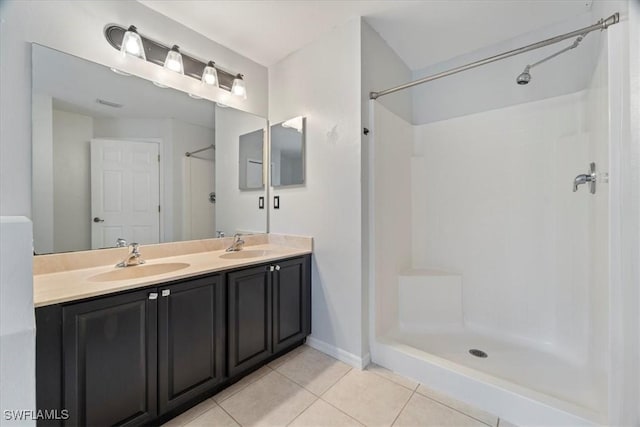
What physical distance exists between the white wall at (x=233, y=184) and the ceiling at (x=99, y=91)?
0.74 feet

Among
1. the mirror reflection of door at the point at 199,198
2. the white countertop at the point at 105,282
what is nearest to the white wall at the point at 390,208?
the white countertop at the point at 105,282

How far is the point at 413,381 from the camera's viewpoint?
1684mm

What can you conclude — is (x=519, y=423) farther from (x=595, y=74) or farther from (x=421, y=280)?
(x=595, y=74)

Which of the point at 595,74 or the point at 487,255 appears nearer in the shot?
the point at 595,74

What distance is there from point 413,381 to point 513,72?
Result: 2490mm

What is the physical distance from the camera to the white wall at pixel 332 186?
184 cm

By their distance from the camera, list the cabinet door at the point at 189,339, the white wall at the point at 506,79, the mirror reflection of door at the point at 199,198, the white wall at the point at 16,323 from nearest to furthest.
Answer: the white wall at the point at 16,323 < the cabinet door at the point at 189,339 < the white wall at the point at 506,79 < the mirror reflection of door at the point at 199,198

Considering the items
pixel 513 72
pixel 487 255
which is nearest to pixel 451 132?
pixel 513 72

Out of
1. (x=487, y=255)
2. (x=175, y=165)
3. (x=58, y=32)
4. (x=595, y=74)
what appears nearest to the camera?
(x=58, y=32)

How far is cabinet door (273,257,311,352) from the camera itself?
6.09ft

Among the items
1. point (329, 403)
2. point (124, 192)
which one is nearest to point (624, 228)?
point (329, 403)

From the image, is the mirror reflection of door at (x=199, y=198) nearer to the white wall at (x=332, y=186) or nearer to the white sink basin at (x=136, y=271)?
the white sink basin at (x=136, y=271)

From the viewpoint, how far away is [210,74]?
6.48ft

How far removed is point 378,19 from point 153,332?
2437 millimetres
